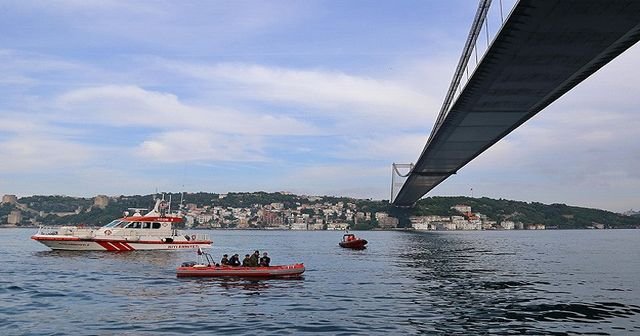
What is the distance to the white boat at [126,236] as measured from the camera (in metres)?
47.2

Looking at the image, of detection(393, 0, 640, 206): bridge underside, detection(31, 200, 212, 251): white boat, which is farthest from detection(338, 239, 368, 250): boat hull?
detection(31, 200, 212, 251): white boat

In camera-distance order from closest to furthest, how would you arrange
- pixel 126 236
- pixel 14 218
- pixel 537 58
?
pixel 537 58 < pixel 126 236 < pixel 14 218

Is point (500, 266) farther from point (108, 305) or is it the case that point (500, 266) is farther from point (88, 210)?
point (88, 210)

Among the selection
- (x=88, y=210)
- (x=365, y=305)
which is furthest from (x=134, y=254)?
(x=88, y=210)

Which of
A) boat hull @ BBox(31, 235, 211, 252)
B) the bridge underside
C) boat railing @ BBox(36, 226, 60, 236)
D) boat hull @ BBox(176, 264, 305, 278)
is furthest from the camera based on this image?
boat railing @ BBox(36, 226, 60, 236)

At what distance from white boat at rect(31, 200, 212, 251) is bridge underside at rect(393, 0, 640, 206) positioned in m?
25.8

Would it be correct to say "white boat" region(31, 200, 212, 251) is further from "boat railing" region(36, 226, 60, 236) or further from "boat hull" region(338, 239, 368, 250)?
"boat hull" region(338, 239, 368, 250)

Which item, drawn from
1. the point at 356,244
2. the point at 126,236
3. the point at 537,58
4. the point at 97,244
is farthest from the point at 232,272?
the point at 356,244

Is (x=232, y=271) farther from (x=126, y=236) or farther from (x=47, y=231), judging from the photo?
(x=47, y=231)

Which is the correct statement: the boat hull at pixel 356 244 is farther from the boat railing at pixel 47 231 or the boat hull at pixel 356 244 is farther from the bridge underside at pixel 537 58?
the boat railing at pixel 47 231

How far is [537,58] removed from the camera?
3344cm

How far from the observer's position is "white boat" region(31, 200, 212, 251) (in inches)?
1859

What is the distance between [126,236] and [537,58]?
112ft

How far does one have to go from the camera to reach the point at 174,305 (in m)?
22.5
